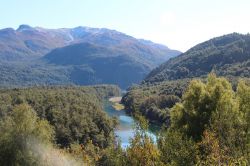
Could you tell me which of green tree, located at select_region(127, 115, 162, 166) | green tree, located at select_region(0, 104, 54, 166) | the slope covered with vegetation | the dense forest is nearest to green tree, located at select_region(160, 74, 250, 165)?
the dense forest

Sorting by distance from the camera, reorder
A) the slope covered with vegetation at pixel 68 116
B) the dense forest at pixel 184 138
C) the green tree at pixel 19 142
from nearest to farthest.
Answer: the dense forest at pixel 184 138, the green tree at pixel 19 142, the slope covered with vegetation at pixel 68 116

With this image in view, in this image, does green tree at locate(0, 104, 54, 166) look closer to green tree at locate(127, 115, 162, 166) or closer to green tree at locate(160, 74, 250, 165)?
green tree at locate(160, 74, 250, 165)

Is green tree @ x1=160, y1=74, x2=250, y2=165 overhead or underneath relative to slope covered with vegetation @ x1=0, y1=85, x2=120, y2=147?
overhead

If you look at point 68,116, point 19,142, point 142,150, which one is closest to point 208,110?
point 142,150

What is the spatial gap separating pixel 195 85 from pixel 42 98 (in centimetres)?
8757

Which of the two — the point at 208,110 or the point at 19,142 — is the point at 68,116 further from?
the point at 208,110

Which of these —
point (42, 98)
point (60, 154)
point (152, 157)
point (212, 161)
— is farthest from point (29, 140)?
point (42, 98)

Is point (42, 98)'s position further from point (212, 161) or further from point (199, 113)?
point (212, 161)

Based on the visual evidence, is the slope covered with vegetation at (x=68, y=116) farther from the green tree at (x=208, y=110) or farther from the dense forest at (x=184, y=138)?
the green tree at (x=208, y=110)

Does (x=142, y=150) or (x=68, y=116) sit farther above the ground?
(x=142, y=150)

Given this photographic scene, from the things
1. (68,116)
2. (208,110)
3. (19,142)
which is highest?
(208,110)

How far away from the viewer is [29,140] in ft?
132

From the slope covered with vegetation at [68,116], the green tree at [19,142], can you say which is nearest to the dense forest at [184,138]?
the green tree at [19,142]

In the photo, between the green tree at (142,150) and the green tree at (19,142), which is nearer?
the green tree at (142,150)
